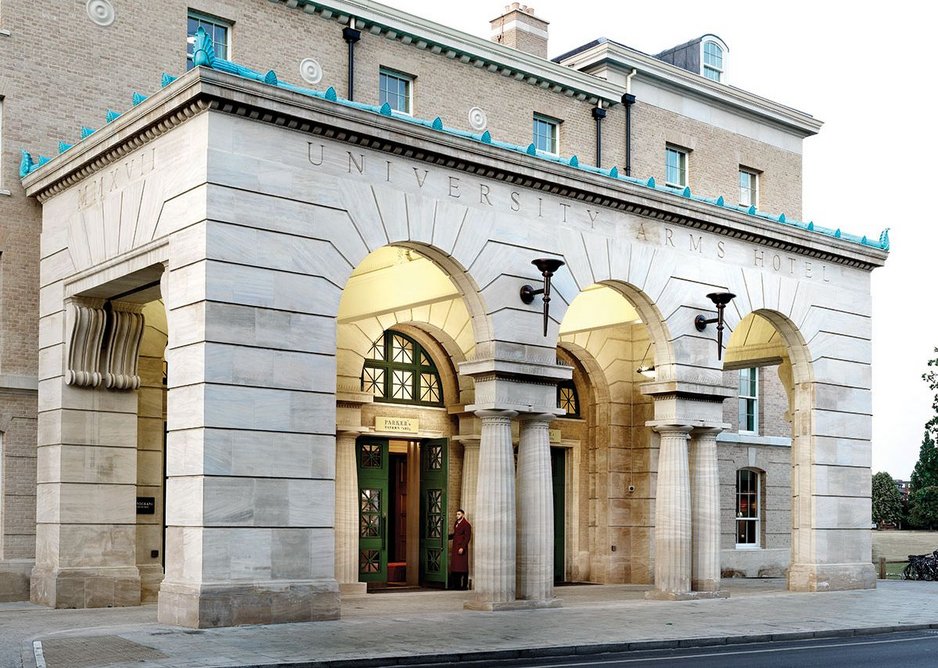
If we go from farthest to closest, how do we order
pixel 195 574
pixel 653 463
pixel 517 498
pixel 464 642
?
pixel 653 463 < pixel 517 498 < pixel 195 574 < pixel 464 642

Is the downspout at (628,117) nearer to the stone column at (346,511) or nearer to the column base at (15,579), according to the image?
the stone column at (346,511)

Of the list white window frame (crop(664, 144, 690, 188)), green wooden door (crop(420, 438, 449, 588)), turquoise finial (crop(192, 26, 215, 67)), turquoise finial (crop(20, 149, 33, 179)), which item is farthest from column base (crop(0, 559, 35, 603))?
white window frame (crop(664, 144, 690, 188))

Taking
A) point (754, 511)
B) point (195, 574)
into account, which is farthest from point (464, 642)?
→ point (754, 511)

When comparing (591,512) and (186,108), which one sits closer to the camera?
(186,108)

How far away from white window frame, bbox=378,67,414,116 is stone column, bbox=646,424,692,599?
985 centimetres

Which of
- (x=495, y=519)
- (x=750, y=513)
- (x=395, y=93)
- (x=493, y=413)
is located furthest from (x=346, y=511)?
(x=750, y=513)

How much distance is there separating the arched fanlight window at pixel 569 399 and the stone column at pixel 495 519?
29.3 feet

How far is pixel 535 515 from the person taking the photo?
21.7 metres

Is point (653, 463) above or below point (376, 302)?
below

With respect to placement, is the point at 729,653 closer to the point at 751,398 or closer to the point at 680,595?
the point at 680,595

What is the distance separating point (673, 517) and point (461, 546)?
4.73 m

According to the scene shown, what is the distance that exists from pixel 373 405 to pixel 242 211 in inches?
344

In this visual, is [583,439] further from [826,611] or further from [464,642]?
[464,642]

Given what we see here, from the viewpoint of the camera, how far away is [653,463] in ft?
98.8
